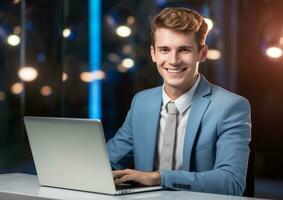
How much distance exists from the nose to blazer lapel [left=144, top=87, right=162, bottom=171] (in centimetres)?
15

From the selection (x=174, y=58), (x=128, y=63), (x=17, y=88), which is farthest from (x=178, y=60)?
(x=17, y=88)

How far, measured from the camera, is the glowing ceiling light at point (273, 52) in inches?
107

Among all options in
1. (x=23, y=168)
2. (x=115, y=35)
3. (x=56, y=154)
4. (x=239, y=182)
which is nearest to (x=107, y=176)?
(x=56, y=154)

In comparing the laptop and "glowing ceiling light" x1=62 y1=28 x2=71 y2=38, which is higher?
"glowing ceiling light" x1=62 y1=28 x2=71 y2=38

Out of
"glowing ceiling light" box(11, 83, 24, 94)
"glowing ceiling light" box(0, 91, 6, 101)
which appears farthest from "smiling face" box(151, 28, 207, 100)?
"glowing ceiling light" box(0, 91, 6, 101)

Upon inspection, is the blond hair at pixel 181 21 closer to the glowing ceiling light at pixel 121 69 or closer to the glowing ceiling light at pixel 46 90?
the glowing ceiling light at pixel 121 69

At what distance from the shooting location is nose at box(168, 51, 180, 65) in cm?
228

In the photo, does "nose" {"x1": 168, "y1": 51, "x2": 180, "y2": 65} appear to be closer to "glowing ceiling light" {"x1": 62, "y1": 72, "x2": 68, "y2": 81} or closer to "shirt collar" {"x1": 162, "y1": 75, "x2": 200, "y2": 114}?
"shirt collar" {"x1": 162, "y1": 75, "x2": 200, "y2": 114}

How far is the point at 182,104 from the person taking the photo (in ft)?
7.19

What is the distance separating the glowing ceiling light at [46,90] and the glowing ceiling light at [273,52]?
171cm

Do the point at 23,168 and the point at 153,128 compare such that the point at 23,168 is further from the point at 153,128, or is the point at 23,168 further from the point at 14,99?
the point at 153,128

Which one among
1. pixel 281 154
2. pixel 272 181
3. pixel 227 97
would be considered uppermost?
pixel 227 97

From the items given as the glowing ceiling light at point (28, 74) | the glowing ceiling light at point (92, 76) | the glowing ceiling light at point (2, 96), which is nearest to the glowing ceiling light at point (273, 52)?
the glowing ceiling light at point (92, 76)

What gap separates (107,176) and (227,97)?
0.77 meters
